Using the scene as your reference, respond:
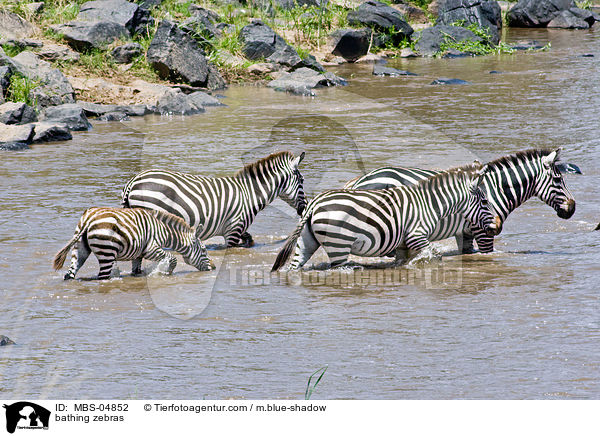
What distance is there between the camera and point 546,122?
1672 centimetres

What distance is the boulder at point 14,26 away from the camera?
20234mm

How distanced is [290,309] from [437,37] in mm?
21817

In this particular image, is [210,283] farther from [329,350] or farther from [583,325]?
[583,325]

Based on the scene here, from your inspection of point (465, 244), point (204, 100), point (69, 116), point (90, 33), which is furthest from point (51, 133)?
point (465, 244)

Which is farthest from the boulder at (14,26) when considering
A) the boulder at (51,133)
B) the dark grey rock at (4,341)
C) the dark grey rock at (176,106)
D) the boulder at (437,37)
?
the dark grey rock at (4,341)

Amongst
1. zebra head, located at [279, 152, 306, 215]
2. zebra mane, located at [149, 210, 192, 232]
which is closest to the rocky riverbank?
zebra head, located at [279, 152, 306, 215]

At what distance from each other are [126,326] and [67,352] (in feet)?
2.21

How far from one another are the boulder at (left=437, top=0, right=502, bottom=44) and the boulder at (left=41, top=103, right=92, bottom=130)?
16.6 metres

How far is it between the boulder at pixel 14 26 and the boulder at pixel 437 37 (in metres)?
11.9

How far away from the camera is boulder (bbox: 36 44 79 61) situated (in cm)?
1961

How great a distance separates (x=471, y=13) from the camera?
2991cm

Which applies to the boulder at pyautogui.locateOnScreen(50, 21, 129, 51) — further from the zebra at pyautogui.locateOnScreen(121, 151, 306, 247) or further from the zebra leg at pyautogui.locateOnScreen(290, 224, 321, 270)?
the zebra leg at pyautogui.locateOnScreen(290, 224, 321, 270)

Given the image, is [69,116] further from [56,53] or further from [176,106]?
[56,53]
